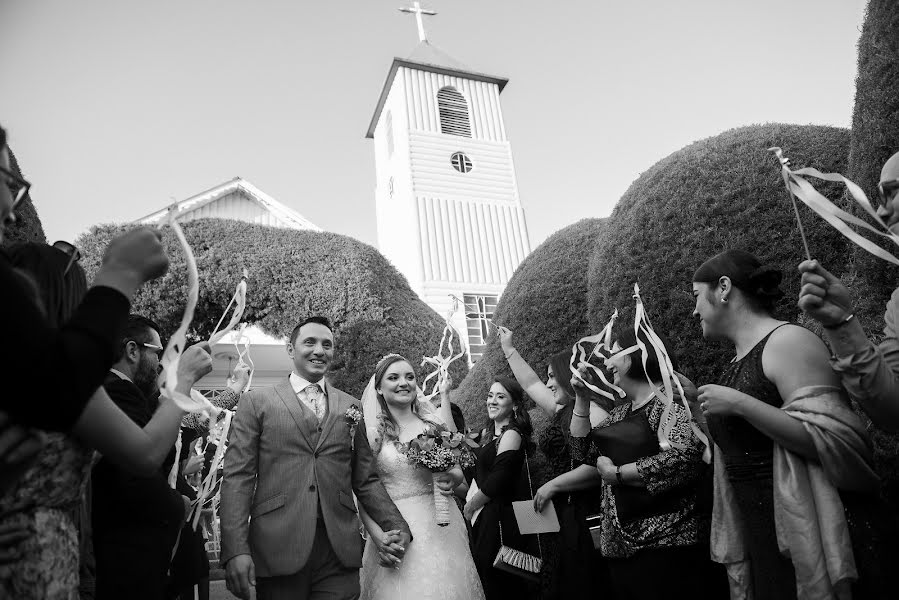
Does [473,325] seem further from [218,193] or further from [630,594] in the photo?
[630,594]

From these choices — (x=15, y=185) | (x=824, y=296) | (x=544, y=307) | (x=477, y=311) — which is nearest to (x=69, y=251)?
(x=15, y=185)

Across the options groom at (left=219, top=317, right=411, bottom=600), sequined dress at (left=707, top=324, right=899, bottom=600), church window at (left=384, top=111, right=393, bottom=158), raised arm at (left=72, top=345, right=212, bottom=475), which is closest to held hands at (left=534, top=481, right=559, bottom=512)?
groom at (left=219, top=317, right=411, bottom=600)

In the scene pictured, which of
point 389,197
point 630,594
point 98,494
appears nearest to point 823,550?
point 630,594

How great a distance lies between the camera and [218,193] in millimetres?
21703

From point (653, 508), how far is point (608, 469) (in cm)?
30

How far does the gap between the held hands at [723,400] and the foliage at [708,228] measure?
2.35m

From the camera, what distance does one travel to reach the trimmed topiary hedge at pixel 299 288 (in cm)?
1186

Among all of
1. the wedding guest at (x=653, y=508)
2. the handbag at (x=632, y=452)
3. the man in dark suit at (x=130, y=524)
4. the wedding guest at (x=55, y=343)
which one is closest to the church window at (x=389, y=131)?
the handbag at (x=632, y=452)

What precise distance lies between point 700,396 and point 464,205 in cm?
2342

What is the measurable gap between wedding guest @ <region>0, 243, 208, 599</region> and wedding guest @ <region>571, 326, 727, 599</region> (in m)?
2.35

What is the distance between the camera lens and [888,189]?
2416mm

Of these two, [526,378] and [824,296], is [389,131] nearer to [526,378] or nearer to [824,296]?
[526,378]

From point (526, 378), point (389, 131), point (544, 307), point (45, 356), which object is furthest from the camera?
point (389, 131)

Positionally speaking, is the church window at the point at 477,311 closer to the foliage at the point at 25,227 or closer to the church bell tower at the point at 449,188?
the church bell tower at the point at 449,188
